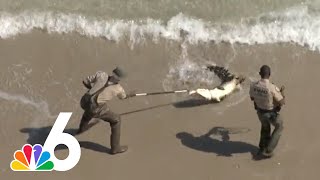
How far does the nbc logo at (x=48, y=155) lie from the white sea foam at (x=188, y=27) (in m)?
2.53

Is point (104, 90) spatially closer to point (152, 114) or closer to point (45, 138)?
point (152, 114)

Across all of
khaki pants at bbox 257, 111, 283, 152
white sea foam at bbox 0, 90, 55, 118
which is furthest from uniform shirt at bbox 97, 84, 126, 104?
khaki pants at bbox 257, 111, 283, 152

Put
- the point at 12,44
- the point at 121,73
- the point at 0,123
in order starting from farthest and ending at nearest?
1. the point at 12,44
2. the point at 0,123
3. the point at 121,73

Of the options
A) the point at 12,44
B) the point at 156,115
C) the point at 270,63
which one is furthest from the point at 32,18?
the point at 270,63

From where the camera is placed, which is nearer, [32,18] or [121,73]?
[121,73]

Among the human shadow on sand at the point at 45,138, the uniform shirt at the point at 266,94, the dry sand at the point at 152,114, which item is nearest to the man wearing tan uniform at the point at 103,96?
the human shadow on sand at the point at 45,138

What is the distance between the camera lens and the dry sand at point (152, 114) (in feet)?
35.7

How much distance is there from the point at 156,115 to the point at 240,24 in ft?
9.16

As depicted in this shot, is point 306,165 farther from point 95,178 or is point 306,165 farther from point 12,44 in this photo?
point 12,44

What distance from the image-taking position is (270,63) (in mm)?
12414

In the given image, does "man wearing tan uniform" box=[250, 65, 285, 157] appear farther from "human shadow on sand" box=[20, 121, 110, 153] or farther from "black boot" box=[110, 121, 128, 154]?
"human shadow on sand" box=[20, 121, 110, 153]

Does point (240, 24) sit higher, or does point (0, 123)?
point (240, 24)

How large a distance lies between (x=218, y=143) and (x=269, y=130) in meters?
0.94

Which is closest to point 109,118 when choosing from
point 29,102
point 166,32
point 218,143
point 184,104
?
point 184,104
